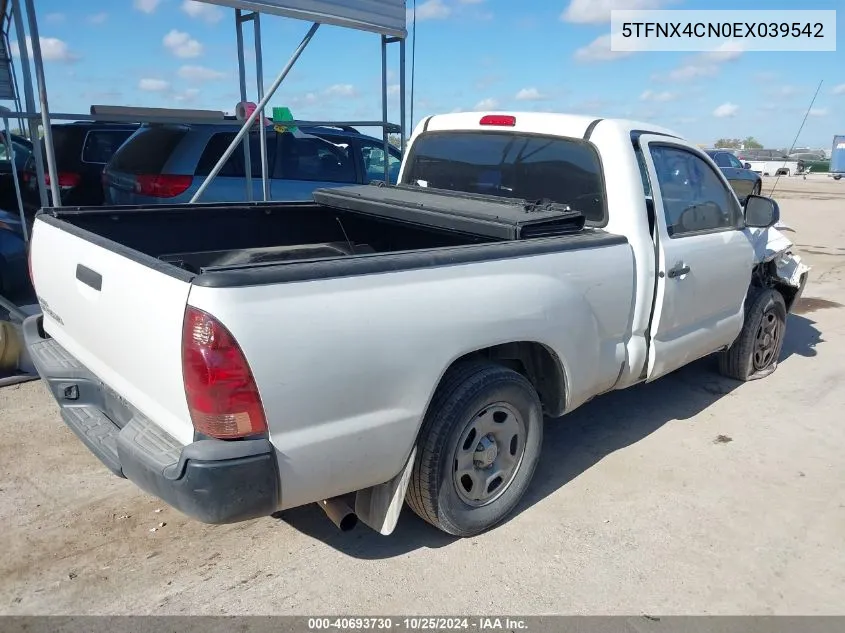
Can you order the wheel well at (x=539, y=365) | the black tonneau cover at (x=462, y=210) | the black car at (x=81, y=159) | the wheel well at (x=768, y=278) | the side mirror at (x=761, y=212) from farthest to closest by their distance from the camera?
the black car at (x=81, y=159), the wheel well at (x=768, y=278), the side mirror at (x=761, y=212), the black tonneau cover at (x=462, y=210), the wheel well at (x=539, y=365)

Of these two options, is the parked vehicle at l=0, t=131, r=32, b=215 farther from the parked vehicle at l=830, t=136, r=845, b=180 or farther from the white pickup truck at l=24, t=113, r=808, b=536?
the parked vehicle at l=830, t=136, r=845, b=180

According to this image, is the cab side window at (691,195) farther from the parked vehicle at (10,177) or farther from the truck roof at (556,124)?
the parked vehicle at (10,177)

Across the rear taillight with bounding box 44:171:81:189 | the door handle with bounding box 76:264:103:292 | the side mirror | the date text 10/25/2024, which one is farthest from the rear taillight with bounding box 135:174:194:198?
the date text 10/25/2024

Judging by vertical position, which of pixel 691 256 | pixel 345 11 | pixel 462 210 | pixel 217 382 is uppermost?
pixel 345 11

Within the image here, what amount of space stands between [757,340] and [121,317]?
468 cm

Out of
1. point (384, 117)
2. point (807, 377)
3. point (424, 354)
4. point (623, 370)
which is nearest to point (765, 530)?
point (623, 370)

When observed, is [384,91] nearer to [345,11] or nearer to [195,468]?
[345,11]

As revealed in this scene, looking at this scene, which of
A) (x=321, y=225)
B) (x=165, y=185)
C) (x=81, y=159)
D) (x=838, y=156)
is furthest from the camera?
(x=838, y=156)

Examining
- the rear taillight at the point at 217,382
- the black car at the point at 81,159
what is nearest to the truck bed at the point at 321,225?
the rear taillight at the point at 217,382

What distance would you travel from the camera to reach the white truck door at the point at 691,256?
3.76 meters

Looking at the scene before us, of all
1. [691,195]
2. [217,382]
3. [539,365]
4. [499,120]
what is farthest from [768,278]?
[217,382]

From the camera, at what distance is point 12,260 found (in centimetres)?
515

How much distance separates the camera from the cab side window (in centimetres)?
390

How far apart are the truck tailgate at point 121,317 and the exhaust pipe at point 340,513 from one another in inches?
28.1
